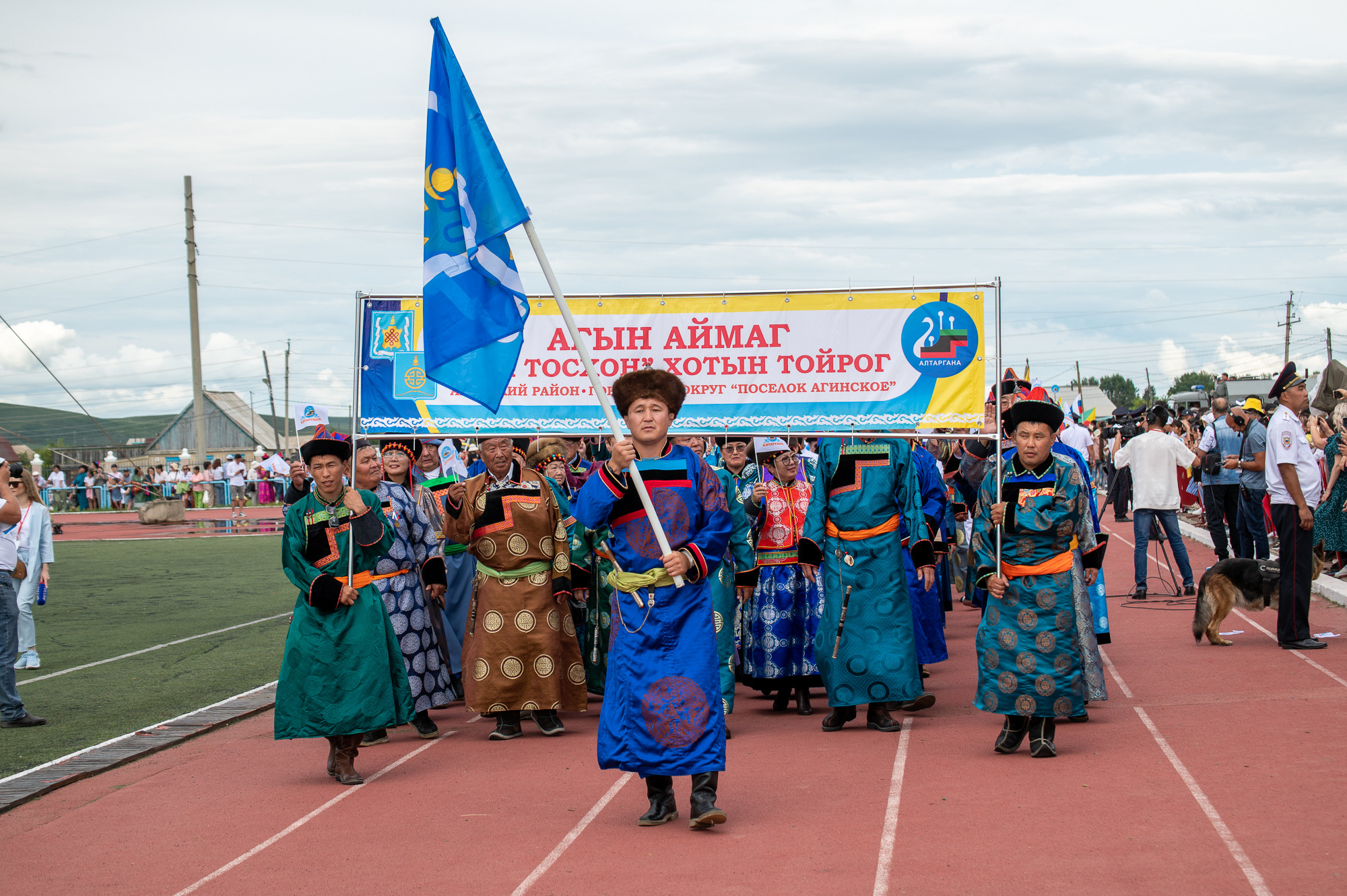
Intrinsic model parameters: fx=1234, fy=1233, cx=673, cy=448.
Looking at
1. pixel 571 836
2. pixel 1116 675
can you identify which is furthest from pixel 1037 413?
pixel 571 836

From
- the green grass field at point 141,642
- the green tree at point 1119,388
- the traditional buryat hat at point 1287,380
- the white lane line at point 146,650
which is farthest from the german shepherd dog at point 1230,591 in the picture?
the green tree at point 1119,388

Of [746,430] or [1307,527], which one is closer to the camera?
[746,430]

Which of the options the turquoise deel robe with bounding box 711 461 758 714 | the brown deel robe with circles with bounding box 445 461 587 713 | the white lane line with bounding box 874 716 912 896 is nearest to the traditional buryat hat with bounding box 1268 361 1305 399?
the turquoise deel robe with bounding box 711 461 758 714

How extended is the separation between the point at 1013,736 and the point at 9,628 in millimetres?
6155

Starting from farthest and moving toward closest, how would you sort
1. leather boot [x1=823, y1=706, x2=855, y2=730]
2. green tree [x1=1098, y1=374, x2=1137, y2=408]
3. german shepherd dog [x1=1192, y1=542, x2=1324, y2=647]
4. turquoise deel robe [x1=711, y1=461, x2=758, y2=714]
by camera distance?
1. green tree [x1=1098, y1=374, x2=1137, y2=408]
2. german shepherd dog [x1=1192, y1=542, x2=1324, y2=647]
3. leather boot [x1=823, y1=706, x2=855, y2=730]
4. turquoise deel robe [x1=711, y1=461, x2=758, y2=714]

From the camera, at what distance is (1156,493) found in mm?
12266

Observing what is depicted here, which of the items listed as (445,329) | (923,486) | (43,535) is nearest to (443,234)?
(445,329)

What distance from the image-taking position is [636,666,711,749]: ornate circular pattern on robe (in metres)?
5.11

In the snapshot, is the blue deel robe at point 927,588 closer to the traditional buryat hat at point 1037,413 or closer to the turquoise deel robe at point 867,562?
the turquoise deel robe at point 867,562

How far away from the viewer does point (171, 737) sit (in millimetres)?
7555

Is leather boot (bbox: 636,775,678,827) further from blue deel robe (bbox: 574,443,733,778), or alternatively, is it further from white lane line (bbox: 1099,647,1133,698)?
white lane line (bbox: 1099,647,1133,698)

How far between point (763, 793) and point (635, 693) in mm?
996

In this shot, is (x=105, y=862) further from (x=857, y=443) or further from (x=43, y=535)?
(x=43, y=535)

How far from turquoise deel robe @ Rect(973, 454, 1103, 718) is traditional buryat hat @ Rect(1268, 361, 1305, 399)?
349 cm
